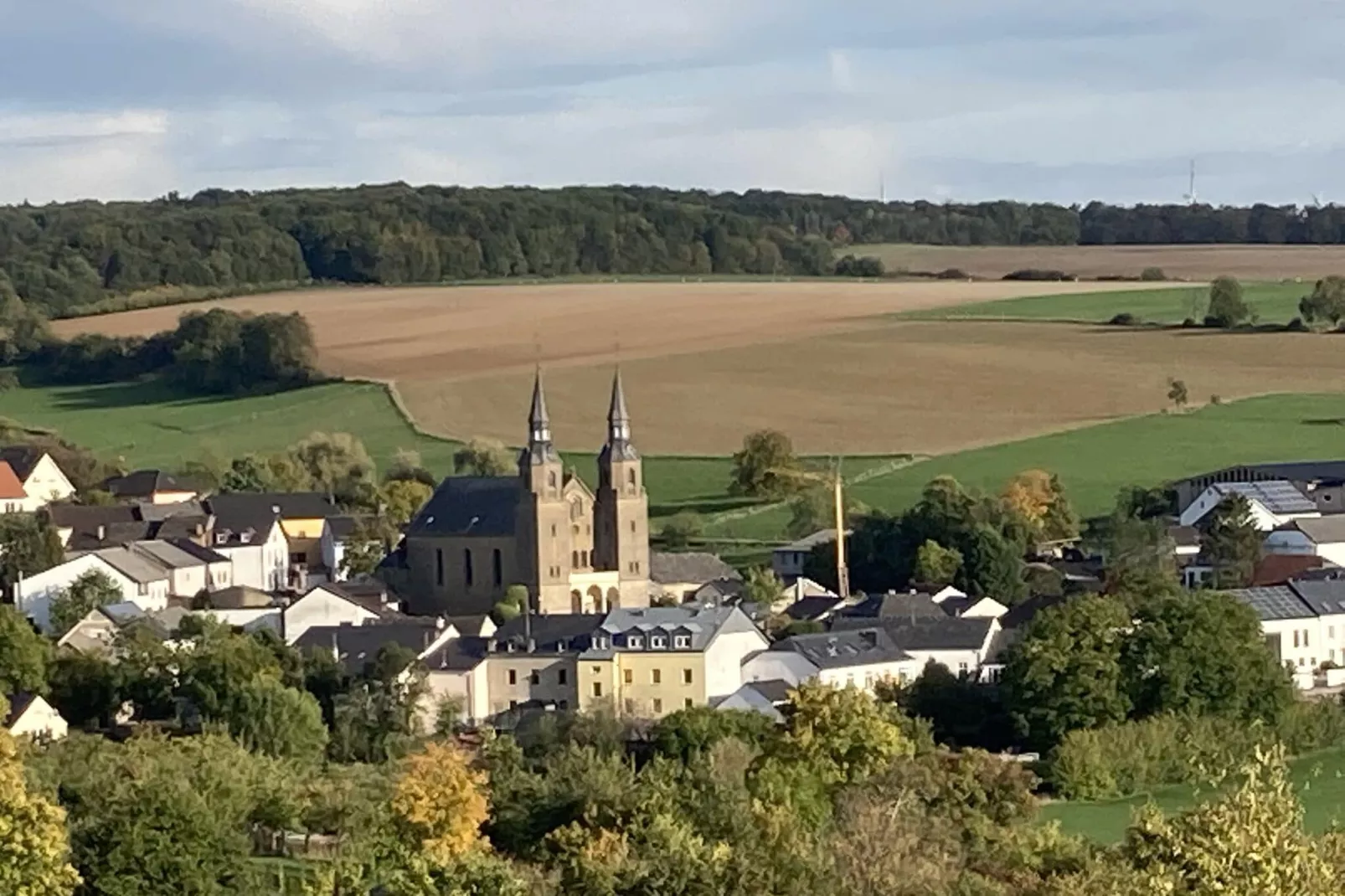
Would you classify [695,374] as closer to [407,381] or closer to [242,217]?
[407,381]

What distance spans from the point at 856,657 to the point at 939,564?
1236 centimetres

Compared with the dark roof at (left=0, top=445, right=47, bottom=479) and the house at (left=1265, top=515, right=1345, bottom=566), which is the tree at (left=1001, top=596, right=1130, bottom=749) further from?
the dark roof at (left=0, top=445, right=47, bottom=479)

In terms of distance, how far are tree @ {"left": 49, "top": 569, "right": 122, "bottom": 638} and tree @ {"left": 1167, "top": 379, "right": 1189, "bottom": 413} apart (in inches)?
1356

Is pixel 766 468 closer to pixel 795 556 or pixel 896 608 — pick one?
pixel 795 556

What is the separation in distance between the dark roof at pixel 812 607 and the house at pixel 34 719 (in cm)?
1822

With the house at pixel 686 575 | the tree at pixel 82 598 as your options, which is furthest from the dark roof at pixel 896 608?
the tree at pixel 82 598

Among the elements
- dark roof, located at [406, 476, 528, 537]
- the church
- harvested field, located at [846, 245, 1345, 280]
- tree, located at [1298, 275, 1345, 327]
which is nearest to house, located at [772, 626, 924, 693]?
the church

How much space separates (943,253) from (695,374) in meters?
38.9

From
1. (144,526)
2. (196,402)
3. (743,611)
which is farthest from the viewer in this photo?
(196,402)

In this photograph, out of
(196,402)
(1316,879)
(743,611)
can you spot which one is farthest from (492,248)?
(1316,879)

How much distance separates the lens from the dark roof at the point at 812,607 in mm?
67375

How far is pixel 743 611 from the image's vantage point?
62250 mm

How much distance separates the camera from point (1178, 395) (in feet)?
298

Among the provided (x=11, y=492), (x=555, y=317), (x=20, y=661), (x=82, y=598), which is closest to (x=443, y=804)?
(x=20, y=661)
